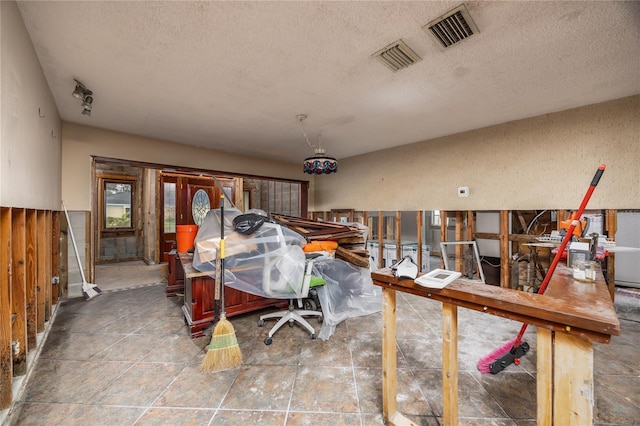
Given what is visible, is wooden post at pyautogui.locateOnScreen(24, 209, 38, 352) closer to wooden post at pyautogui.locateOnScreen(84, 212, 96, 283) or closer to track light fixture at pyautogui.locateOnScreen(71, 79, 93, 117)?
track light fixture at pyautogui.locateOnScreen(71, 79, 93, 117)

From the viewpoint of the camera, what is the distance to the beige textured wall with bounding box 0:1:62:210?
58.9 inches

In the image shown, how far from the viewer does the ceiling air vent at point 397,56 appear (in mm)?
2019

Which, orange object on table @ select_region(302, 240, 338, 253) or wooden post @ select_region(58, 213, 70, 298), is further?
wooden post @ select_region(58, 213, 70, 298)

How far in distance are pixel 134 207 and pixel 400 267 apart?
8291mm

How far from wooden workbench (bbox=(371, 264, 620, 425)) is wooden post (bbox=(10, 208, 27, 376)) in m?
2.67

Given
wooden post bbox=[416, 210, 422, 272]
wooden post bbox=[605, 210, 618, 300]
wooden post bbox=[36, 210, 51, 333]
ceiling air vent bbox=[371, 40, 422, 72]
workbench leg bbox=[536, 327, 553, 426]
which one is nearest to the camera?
workbench leg bbox=[536, 327, 553, 426]

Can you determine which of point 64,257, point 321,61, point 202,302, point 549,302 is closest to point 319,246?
point 202,302

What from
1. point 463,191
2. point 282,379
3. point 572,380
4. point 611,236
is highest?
point 463,191

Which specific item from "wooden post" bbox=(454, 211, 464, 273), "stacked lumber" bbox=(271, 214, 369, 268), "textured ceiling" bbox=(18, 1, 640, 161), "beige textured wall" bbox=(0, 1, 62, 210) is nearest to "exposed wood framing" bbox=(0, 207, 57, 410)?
"beige textured wall" bbox=(0, 1, 62, 210)

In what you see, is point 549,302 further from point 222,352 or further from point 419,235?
point 419,235

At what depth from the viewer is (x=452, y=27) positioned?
1.81m

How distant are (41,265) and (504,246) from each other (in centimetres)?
567

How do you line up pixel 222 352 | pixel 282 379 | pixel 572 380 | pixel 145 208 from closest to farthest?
pixel 572 380
pixel 282 379
pixel 222 352
pixel 145 208

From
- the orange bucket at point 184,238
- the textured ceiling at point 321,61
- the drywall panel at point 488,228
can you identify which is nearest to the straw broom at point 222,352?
the textured ceiling at point 321,61
